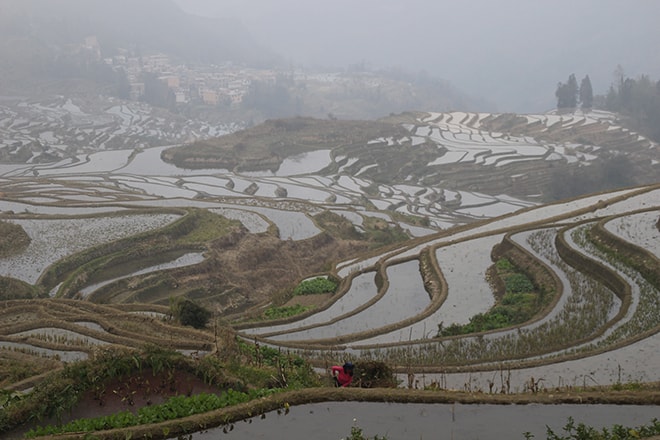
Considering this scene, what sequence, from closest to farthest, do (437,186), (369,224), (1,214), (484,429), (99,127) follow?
(484,429), (1,214), (369,224), (437,186), (99,127)

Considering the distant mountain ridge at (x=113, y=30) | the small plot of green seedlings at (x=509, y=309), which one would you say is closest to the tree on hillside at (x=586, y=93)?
the small plot of green seedlings at (x=509, y=309)

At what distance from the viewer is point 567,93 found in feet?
248

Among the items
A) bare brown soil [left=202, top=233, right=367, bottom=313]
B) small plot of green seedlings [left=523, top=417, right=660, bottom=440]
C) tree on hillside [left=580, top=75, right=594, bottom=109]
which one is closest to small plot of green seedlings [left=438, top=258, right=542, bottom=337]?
small plot of green seedlings [left=523, top=417, right=660, bottom=440]

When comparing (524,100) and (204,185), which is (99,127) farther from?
(524,100)

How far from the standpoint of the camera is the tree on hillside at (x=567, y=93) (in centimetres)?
7519

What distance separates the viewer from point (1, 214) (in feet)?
70.4

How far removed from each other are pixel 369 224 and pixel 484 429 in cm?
2152

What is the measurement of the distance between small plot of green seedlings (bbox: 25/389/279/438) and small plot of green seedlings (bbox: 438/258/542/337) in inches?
226

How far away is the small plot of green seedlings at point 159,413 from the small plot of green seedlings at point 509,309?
5.74 meters

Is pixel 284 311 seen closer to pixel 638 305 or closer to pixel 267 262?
pixel 267 262

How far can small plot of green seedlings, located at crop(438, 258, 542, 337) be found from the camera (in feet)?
37.6

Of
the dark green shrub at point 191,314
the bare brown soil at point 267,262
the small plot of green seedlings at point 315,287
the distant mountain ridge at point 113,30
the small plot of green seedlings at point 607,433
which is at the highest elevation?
the distant mountain ridge at point 113,30

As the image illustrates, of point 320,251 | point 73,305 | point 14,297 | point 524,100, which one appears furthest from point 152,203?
point 524,100

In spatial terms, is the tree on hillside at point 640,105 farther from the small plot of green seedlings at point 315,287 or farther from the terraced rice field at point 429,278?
the small plot of green seedlings at point 315,287
